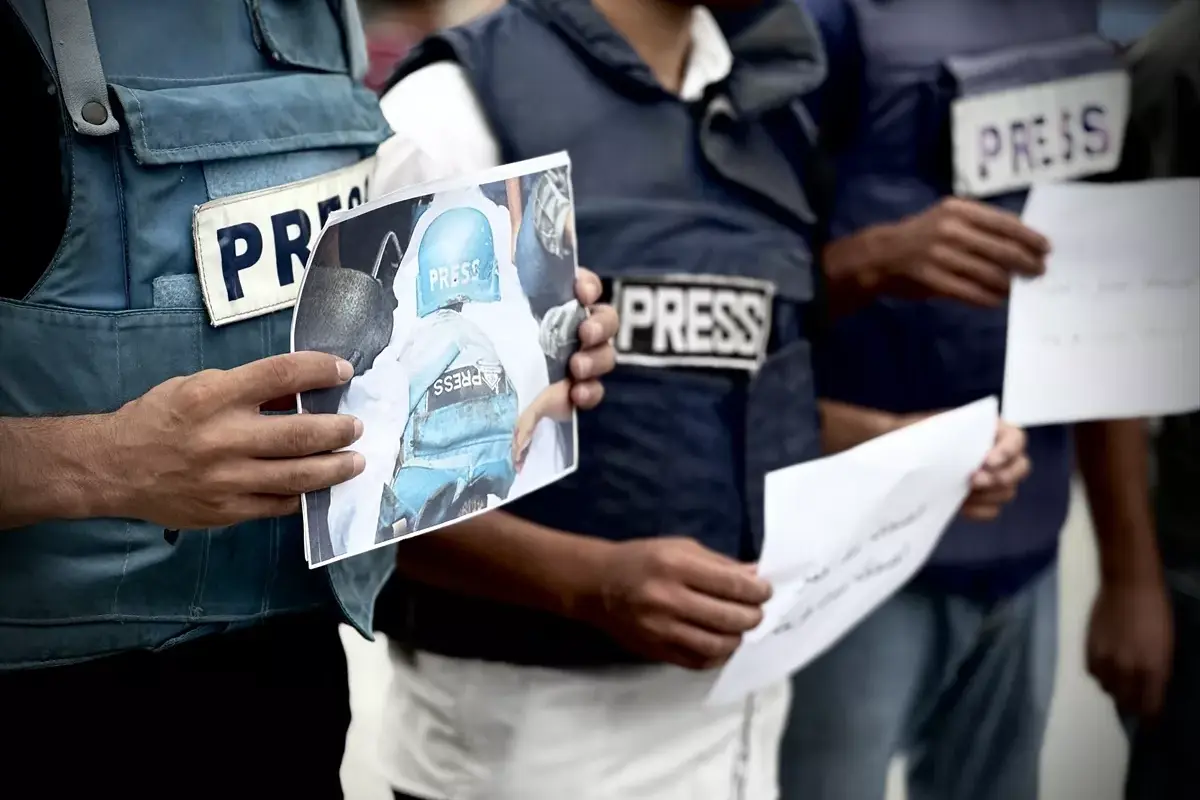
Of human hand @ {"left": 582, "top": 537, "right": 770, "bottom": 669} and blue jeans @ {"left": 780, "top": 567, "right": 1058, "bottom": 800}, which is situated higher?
human hand @ {"left": 582, "top": 537, "right": 770, "bottom": 669}

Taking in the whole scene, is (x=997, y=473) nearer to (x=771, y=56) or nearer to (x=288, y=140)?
(x=771, y=56)

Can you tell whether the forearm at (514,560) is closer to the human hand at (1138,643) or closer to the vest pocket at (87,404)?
the vest pocket at (87,404)

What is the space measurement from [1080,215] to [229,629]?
738mm

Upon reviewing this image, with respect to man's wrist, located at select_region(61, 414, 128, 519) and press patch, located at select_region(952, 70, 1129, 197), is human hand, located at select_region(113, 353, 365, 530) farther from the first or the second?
press patch, located at select_region(952, 70, 1129, 197)

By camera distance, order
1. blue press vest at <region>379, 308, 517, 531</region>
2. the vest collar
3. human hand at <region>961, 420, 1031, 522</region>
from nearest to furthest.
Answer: blue press vest at <region>379, 308, 517, 531</region> → the vest collar → human hand at <region>961, 420, 1031, 522</region>

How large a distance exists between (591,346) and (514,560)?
156 mm

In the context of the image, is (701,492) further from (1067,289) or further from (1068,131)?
(1068,131)

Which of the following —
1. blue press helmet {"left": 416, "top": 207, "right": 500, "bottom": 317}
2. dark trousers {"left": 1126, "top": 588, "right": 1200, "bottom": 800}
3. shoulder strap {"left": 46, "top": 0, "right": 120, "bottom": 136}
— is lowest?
dark trousers {"left": 1126, "top": 588, "right": 1200, "bottom": 800}

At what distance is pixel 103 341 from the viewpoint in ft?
1.73

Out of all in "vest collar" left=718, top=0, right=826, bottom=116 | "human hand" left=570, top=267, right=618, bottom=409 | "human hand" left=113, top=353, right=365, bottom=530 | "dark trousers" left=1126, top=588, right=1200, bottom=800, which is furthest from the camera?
"dark trousers" left=1126, top=588, right=1200, bottom=800

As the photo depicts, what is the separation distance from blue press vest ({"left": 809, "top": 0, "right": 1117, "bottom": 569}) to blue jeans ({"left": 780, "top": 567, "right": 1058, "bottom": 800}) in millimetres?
71

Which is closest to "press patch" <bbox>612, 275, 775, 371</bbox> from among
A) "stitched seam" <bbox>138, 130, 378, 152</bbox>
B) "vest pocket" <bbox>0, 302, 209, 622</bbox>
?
"stitched seam" <bbox>138, 130, 378, 152</bbox>

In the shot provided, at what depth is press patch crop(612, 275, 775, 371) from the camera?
818 millimetres

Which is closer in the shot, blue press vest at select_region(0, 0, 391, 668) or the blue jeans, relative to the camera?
blue press vest at select_region(0, 0, 391, 668)
